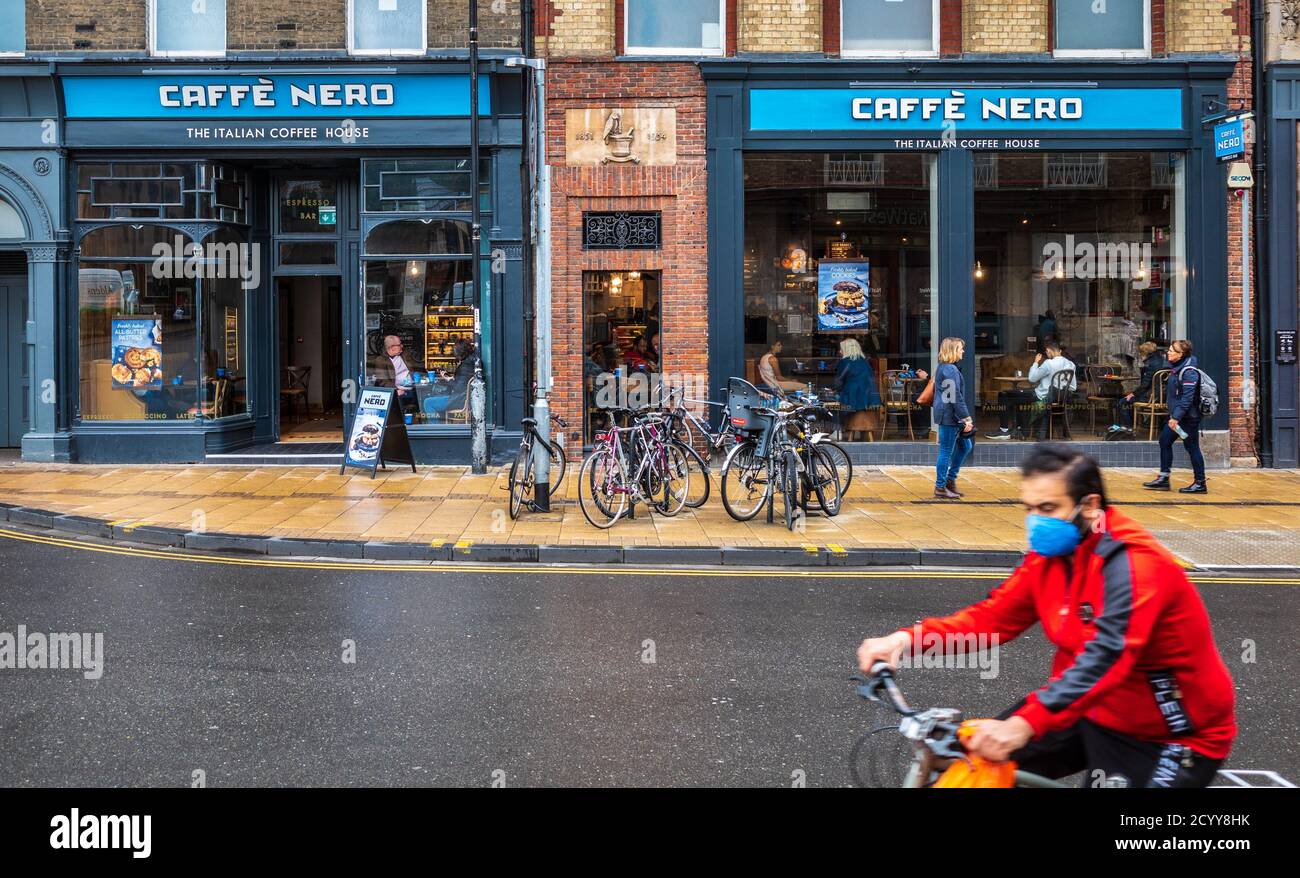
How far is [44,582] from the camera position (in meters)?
9.68

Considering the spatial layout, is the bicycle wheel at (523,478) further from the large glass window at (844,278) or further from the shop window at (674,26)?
the shop window at (674,26)

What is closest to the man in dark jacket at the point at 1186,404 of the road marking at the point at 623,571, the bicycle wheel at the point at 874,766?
the road marking at the point at 623,571

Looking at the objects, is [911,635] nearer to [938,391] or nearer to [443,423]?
[938,391]

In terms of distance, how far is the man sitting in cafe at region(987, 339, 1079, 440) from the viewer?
17.8 m

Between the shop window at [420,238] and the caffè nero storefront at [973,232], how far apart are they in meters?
3.62

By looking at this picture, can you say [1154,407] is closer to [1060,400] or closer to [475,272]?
[1060,400]

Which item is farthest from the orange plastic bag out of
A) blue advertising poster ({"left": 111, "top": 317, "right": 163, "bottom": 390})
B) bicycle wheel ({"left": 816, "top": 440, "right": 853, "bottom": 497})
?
blue advertising poster ({"left": 111, "top": 317, "right": 163, "bottom": 390})

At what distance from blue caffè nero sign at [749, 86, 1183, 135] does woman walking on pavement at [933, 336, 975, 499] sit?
14.5 feet

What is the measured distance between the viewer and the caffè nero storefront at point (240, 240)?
1725 centimetres

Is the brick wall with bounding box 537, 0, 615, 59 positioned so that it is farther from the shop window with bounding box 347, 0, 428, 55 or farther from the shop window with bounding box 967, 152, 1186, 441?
the shop window with bounding box 967, 152, 1186, 441

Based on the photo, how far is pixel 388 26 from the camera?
689 inches

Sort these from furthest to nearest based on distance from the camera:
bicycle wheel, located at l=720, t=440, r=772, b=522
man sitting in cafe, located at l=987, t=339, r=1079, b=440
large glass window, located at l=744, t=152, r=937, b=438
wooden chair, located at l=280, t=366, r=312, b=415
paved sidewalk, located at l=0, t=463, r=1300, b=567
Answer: wooden chair, located at l=280, t=366, r=312, b=415 → man sitting in cafe, located at l=987, t=339, r=1079, b=440 → large glass window, located at l=744, t=152, r=937, b=438 → bicycle wheel, located at l=720, t=440, r=772, b=522 → paved sidewalk, located at l=0, t=463, r=1300, b=567
